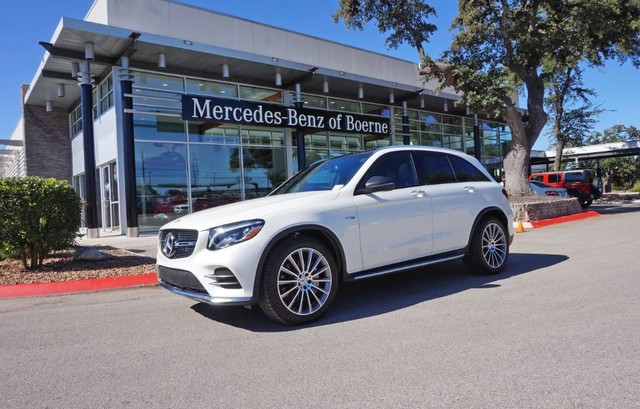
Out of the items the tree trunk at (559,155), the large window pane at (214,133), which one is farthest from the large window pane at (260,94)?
the tree trunk at (559,155)

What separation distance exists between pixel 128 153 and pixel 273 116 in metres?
5.12

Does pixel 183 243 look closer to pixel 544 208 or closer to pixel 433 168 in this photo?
pixel 433 168

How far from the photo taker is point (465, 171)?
20.9ft

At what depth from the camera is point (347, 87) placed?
735 inches

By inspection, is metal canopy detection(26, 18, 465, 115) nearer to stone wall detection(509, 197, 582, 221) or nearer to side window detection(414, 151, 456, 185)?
stone wall detection(509, 197, 582, 221)

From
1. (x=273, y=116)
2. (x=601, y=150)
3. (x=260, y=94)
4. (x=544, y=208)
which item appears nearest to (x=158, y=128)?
(x=273, y=116)

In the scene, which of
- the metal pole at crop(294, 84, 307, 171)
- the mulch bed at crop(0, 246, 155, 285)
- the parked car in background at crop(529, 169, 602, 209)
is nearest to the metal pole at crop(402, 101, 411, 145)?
the metal pole at crop(294, 84, 307, 171)

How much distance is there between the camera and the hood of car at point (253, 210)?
4254 mm

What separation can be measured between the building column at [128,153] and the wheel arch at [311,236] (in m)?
10.1

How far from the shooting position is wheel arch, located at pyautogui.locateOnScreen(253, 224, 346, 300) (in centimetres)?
410

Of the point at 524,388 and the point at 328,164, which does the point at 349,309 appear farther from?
the point at 524,388

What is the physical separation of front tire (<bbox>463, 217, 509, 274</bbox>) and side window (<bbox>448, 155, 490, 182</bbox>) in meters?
0.61

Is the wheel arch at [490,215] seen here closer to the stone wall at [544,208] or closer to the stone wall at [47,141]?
the stone wall at [544,208]

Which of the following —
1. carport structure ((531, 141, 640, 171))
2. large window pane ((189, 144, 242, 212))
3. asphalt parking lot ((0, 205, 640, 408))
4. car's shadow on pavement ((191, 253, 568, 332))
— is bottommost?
asphalt parking lot ((0, 205, 640, 408))
